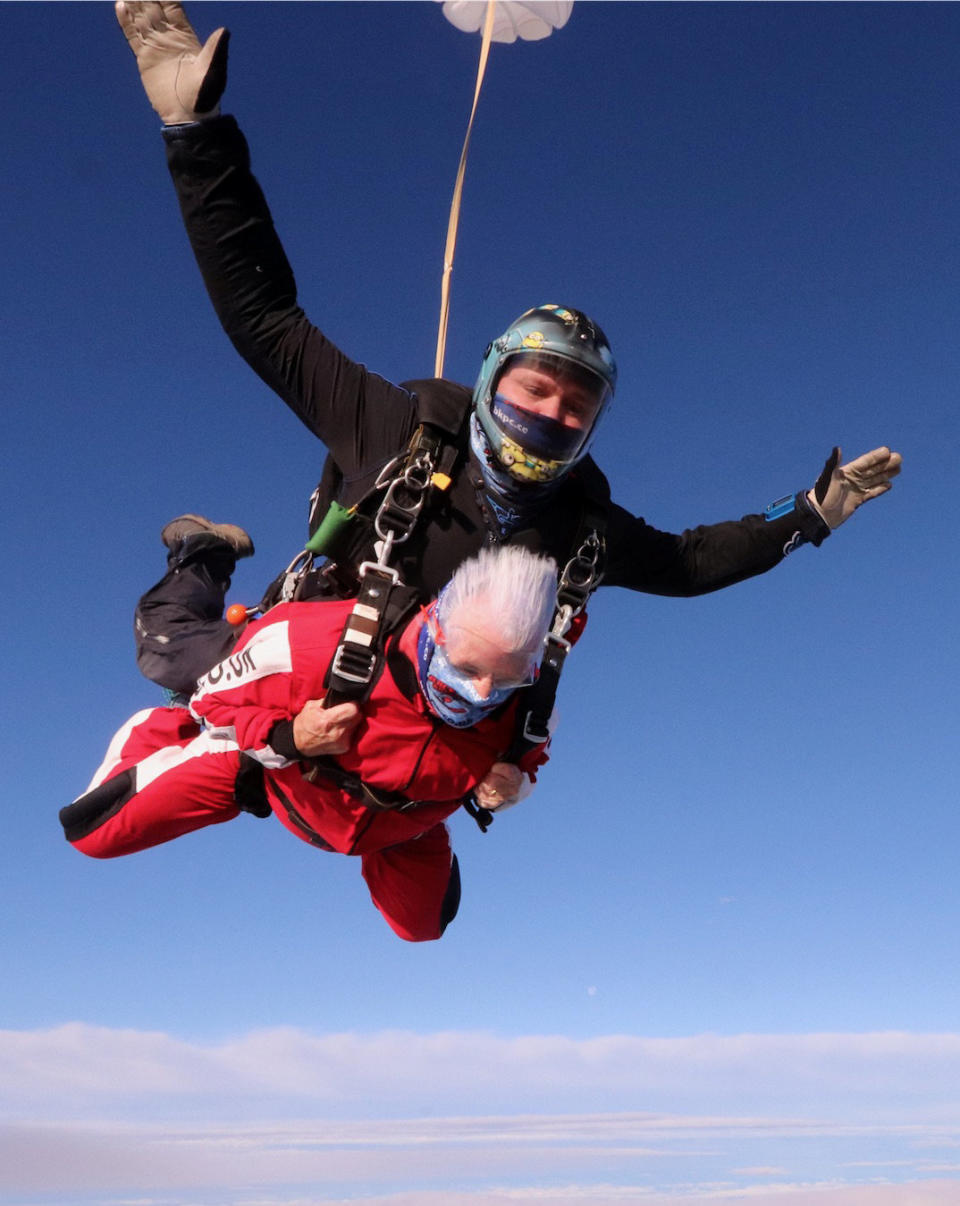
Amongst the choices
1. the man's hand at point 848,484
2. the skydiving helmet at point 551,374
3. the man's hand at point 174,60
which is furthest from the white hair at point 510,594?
the man's hand at point 174,60

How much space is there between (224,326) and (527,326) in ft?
3.64

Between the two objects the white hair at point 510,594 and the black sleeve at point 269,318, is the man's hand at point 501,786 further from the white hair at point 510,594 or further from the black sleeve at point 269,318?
the black sleeve at point 269,318

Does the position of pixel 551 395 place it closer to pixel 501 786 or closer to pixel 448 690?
pixel 448 690

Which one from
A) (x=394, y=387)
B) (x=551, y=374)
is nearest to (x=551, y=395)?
(x=551, y=374)

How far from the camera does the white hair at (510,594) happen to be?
418cm

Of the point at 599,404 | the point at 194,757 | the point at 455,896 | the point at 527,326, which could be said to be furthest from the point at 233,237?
the point at 455,896

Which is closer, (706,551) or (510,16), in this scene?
(706,551)

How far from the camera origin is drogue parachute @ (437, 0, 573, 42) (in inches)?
218

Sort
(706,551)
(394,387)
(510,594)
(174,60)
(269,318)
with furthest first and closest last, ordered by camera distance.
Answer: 1. (706,551)
2. (394,387)
3. (269,318)
4. (174,60)
5. (510,594)

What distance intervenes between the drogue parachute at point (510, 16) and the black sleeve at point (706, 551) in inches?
85.4

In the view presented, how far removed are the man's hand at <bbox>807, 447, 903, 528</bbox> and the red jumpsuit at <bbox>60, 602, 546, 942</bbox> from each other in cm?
165

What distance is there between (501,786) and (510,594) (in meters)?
0.90

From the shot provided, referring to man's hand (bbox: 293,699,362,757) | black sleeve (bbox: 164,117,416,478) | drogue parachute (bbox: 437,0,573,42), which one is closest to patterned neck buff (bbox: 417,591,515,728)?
man's hand (bbox: 293,699,362,757)

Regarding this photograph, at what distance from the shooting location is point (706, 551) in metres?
5.38
